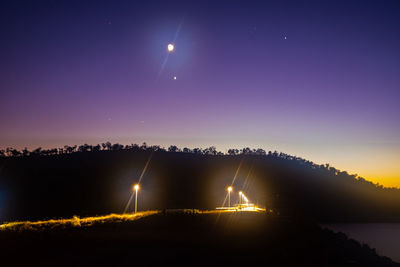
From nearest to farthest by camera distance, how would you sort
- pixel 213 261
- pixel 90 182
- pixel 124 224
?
pixel 213 261 < pixel 124 224 < pixel 90 182

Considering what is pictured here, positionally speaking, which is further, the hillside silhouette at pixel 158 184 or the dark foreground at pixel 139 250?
the hillside silhouette at pixel 158 184

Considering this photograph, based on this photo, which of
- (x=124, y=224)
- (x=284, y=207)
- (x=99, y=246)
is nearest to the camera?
(x=99, y=246)

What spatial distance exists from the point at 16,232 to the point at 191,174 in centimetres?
14098

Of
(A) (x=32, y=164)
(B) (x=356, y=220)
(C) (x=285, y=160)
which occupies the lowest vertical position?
(B) (x=356, y=220)

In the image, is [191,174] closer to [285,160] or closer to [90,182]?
[90,182]

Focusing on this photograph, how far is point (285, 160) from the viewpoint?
639 feet

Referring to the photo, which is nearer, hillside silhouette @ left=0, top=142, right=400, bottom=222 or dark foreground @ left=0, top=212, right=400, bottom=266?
dark foreground @ left=0, top=212, right=400, bottom=266

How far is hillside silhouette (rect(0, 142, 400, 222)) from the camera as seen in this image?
11448 cm

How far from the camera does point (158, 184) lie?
5704 inches

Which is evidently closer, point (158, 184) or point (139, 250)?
point (139, 250)

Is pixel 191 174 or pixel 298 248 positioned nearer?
pixel 298 248

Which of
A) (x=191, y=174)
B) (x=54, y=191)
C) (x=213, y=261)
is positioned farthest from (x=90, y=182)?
(x=213, y=261)

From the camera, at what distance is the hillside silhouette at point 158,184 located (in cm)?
11448

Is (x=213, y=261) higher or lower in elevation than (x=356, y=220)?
higher
